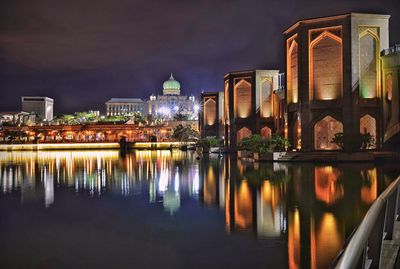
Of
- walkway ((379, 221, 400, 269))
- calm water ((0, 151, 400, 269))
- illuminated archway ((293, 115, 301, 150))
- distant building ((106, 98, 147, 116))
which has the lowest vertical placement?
calm water ((0, 151, 400, 269))

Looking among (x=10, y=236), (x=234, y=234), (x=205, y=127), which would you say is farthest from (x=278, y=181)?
(x=205, y=127)

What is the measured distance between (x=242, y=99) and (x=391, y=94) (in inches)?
795

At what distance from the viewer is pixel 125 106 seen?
156500 millimetres

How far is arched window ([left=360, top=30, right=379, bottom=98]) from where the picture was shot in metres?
31.2

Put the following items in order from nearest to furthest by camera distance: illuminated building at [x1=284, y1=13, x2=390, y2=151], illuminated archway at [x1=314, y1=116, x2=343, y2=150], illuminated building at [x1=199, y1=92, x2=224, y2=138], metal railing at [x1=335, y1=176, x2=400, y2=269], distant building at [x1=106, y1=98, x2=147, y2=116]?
metal railing at [x1=335, y1=176, x2=400, y2=269] < illuminated building at [x1=284, y1=13, x2=390, y2=151] < illuminated archway at [x1=314, y1=116, x2=343, y2=150] < illuminated building at [x1=199, y1=92, x2=224, y2=138] < distant building at [x1=106, y1=98, x2=147, y2=116]

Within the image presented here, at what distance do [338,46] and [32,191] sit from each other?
75.4ft

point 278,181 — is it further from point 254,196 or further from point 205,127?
point 205,127

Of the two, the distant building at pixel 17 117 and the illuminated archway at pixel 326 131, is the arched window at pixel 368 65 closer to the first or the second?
the illuminated archway at pixel 326 131

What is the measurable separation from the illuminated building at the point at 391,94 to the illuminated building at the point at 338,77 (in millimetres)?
418

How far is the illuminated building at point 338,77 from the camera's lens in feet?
102

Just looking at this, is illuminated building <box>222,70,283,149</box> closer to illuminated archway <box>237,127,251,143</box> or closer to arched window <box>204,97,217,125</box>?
illuminated archway <box>237,127,251,143</box>

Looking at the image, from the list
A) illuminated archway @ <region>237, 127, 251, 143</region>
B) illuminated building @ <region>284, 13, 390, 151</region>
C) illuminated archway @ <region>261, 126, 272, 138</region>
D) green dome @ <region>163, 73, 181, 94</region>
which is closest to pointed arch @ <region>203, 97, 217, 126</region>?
illuminated archway @ <region>237, 127, 251, 143</region>

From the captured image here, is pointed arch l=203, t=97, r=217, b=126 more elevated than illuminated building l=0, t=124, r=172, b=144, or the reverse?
pointed arch l=203, t=97, r=217, b=126

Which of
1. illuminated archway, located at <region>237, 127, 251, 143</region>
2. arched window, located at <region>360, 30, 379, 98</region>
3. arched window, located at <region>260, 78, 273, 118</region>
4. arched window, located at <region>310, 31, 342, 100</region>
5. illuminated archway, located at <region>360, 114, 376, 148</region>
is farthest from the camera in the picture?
illuminated archway, located at <region>237, 127, 251, 143</region>
